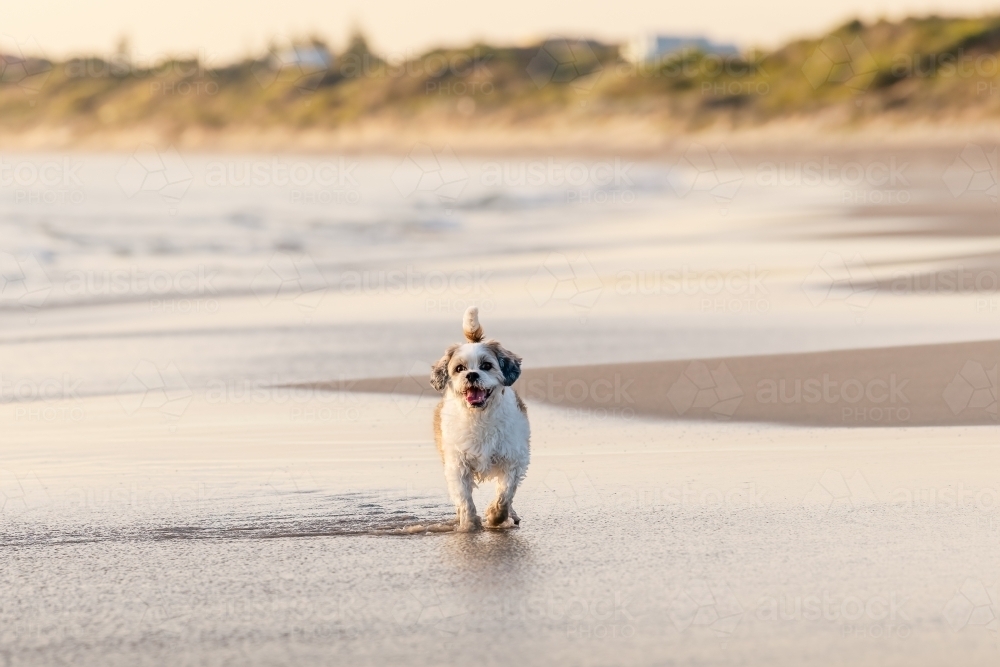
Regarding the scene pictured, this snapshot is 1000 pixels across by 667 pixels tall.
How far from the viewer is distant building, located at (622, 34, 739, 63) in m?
124

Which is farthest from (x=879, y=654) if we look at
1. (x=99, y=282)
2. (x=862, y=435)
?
(x=99, y=282)

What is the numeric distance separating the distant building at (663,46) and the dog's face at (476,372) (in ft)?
379

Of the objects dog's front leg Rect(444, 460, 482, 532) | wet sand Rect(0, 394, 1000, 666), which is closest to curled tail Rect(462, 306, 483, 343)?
dog's front leg Rect(444, 460, 482, 532)

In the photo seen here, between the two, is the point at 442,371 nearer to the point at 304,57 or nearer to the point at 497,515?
the point at 497,515

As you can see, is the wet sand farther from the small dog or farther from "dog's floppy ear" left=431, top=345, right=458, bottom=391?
"dog's floppy ear" left=431, top=345, right=458, bottom=391

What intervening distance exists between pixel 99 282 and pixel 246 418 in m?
7.60

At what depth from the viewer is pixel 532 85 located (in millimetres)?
94750

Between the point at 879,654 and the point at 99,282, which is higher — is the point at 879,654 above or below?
below

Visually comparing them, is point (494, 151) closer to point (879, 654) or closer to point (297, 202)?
point (297, 202)

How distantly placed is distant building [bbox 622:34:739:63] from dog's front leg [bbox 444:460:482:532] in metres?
116

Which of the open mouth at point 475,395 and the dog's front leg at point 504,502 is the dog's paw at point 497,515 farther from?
the open mouth at point 475,395

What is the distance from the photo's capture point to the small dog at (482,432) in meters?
5.73

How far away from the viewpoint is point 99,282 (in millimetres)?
15000

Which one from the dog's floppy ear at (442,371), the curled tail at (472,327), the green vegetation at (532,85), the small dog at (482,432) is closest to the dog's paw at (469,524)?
the small dog at (482,432)
